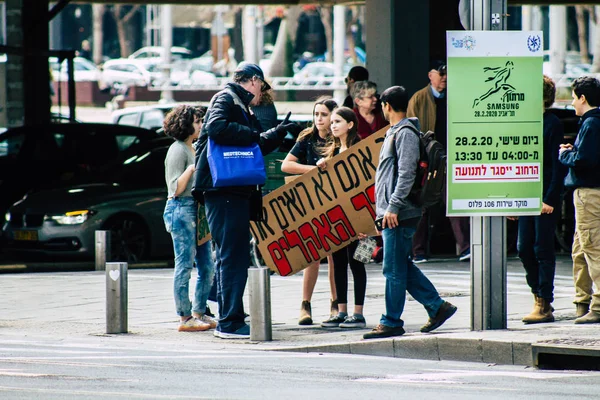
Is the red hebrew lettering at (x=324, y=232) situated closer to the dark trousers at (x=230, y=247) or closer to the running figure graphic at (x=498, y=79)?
the dark trousers at (x=230, y=247)

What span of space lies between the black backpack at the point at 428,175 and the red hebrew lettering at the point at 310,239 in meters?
1.43

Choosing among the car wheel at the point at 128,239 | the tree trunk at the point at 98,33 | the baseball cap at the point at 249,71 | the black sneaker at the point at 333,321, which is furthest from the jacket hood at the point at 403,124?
the tree trunk at the point at 98,33

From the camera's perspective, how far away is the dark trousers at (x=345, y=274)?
410 inches

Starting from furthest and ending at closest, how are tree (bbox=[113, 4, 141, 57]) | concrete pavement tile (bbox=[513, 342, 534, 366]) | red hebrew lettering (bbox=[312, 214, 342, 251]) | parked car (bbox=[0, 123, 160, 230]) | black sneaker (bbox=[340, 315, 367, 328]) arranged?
A: tree (bbox=[113, 4, 141, 57]), parked car (bbox=[0, 123, 160, 230]), red hebrew lettering (bbox=[312, 214, 342, 251]), black sneaker (bbox=[340, 315, 367, 328]), concrete pavement tile (bbox=[513, 342, 534, 366])

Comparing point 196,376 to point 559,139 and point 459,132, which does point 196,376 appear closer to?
point 459,132

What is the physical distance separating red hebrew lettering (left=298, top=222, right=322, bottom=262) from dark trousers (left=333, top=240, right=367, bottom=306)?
0.16m

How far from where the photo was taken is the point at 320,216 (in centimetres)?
1091

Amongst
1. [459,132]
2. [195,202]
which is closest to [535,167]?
[459,132]

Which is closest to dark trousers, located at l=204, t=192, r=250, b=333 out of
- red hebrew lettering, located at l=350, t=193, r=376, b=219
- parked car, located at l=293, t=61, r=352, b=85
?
red hebrew lettering, located at l=350, t=193, r=376, b=219

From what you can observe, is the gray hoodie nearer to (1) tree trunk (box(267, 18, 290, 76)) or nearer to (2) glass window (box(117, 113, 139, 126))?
(2) glass window (box(117, 113, 139, 126))

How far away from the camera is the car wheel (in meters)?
15.8

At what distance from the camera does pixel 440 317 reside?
9.71 meters

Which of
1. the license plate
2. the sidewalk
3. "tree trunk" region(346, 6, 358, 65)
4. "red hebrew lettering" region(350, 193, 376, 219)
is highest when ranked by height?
"tree trunk" region(346, 6, 358, 65)

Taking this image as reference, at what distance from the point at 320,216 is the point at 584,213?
2.14 metres
